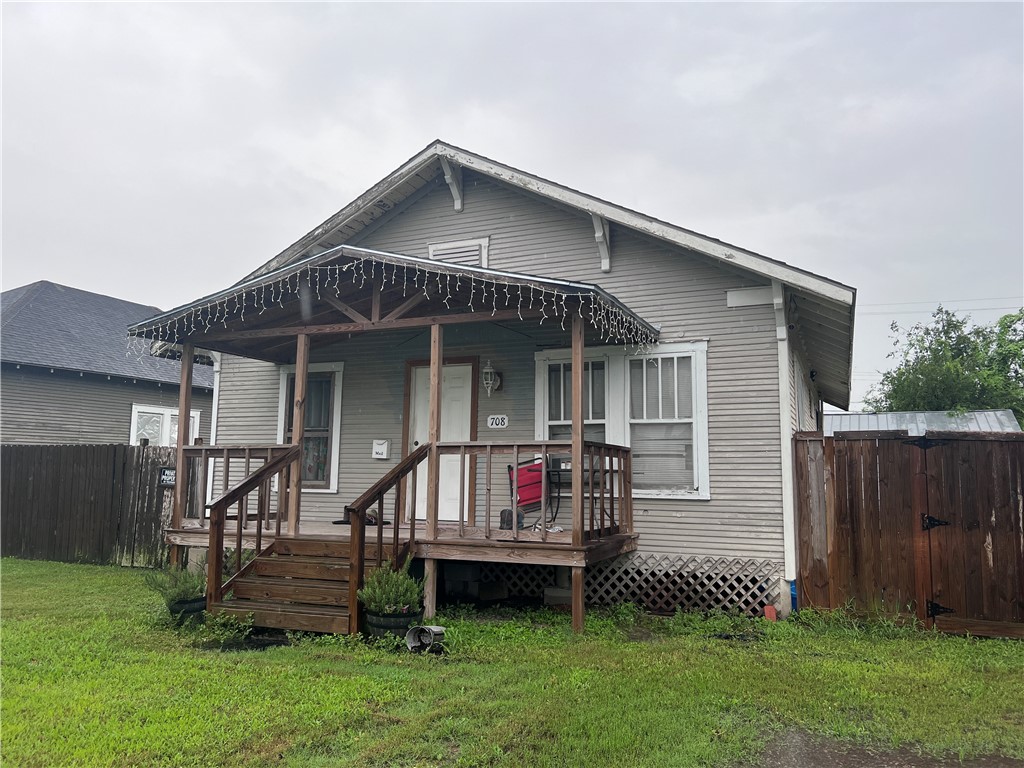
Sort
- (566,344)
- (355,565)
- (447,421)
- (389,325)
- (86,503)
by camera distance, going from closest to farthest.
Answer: (355,565) → (389,325) → (566,344) → (447,421) → (86,503)

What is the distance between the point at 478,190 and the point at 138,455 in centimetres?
690

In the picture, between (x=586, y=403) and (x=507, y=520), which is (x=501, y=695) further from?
(x=586, y=403)

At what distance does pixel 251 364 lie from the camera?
10.2 m

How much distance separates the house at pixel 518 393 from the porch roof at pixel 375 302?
3 centimetres

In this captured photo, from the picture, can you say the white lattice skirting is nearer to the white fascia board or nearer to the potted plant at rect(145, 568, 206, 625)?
the white fascia board

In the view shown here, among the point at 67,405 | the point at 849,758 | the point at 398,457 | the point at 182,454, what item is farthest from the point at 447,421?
the point at 67,405

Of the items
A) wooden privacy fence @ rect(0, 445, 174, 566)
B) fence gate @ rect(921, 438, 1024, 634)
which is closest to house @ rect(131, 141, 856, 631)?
fence gate @ rect(921, 438, 1024, 634)

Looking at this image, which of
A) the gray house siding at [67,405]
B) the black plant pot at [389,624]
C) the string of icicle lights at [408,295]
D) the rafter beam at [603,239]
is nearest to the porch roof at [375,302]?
the string of icicle lights at [408,295]

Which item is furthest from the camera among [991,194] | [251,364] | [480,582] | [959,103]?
[991,194]

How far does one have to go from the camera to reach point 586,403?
8125 millimetres

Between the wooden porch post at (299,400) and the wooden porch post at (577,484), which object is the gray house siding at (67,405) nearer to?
the wooden porch post at (299,400)

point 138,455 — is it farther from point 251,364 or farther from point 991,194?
point 991,194

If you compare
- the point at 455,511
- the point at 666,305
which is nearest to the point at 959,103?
the point at 666,305

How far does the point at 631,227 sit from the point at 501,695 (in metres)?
5.28
